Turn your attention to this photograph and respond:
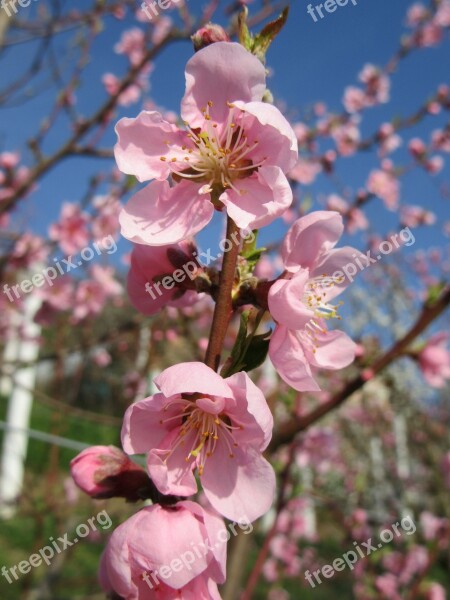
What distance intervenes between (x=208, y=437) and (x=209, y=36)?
758 mm

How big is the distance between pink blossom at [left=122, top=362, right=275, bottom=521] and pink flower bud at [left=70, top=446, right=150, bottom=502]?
0.22 ft

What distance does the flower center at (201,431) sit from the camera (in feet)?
3.00

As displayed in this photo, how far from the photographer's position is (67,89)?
12.3ft

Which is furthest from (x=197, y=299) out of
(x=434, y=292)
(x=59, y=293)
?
(x=59, y=293)

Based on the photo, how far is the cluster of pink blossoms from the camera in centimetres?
79

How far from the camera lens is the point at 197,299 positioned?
108cm

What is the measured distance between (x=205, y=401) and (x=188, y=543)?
21cm

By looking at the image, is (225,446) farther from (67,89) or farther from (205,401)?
(67,89)

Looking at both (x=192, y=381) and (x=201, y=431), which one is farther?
(x=201, y=431)

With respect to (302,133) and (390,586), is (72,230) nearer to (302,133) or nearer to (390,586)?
(302,133)

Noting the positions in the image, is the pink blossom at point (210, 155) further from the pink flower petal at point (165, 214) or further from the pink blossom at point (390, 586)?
the pink blossom at point (390, 586)

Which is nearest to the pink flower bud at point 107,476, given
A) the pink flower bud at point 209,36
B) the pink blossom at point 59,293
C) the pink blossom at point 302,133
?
the pink flower bud at point 209,36

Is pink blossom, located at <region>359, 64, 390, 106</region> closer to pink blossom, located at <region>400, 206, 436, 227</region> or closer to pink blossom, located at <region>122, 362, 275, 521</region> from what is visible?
pink blossom, located at <region>400, 206, 436, 227</region>

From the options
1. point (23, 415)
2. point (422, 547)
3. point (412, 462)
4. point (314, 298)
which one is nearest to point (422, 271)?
point (412, 462)
